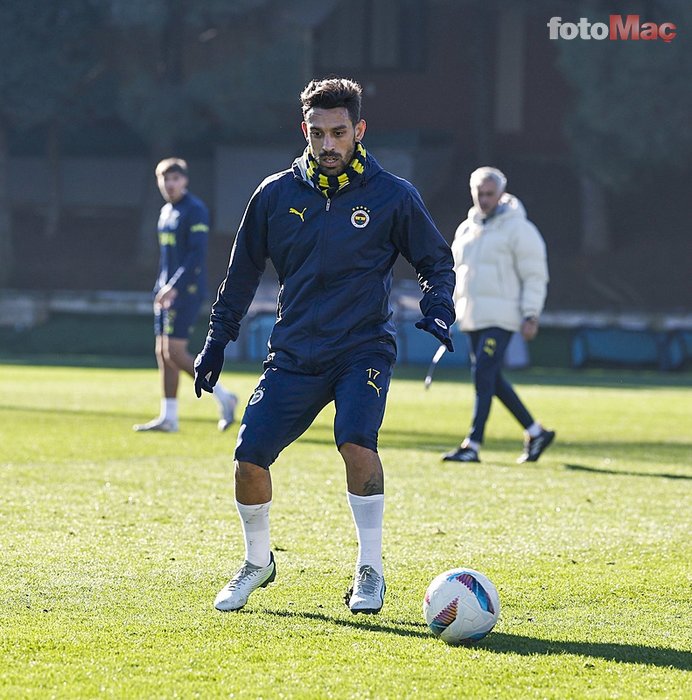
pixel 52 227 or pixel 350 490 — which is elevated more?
pixel 350 490

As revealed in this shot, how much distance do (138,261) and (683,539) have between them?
30.5 metres

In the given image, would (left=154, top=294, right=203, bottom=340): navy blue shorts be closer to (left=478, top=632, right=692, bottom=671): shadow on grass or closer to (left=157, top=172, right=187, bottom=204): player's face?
(left=157, top=172, right=187, bottom=204): player's face

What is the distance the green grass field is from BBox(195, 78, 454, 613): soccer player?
443 millimetres

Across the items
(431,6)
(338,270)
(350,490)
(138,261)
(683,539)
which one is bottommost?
(138,261)

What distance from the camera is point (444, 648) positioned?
5289 mm

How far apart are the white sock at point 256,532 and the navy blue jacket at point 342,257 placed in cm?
59

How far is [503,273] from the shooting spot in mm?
11336

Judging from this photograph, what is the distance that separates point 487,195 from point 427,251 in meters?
5.32

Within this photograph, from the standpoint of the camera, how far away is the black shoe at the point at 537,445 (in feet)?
38.0

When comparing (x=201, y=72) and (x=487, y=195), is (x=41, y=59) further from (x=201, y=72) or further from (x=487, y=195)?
(x=487, y=195)

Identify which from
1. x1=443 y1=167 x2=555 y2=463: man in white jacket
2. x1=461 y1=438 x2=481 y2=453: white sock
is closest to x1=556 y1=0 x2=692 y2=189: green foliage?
x1=443 y1=167 x2=555 y2=463: man in white jacket

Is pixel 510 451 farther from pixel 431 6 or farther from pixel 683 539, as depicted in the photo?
pixel 431 6

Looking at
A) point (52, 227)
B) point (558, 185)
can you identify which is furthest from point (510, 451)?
point (52, 227)

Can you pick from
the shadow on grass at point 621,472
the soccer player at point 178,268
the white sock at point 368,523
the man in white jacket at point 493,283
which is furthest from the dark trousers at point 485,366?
the white sock at point 368,523
